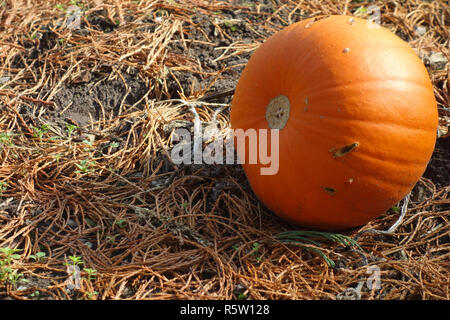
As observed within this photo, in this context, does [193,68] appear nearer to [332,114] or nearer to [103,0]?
[103,0]

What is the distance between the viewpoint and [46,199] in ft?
8.65

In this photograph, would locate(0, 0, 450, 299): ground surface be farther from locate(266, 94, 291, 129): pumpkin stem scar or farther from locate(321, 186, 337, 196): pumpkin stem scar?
locate(266, 94, 291, 129): pumpkin stem scar

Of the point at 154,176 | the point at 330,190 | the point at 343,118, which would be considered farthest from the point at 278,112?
the point at 154,176

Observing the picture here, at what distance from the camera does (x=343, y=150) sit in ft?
6.88

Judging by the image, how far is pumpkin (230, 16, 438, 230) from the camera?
208 centimetres

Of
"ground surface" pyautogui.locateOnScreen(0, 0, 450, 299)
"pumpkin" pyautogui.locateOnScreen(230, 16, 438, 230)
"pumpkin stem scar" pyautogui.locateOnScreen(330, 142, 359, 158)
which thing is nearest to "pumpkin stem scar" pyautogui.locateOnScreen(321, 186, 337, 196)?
"pumpkin" pyautogui.locateOnScreen(230, 16, 438, 230)

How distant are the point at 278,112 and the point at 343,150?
397 millimetres

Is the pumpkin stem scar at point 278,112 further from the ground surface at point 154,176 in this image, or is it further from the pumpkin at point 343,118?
the ground surface at point 154,176

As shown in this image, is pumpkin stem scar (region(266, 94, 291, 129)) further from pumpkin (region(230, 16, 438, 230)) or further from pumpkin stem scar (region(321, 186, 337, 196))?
pumpkin stem scar (region(321, 186, 337, 196))

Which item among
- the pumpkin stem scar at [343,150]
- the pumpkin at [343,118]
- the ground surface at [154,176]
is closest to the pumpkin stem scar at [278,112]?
the pumpkin at [343,118]

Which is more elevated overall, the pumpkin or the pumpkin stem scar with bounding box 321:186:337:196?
the pumpkin

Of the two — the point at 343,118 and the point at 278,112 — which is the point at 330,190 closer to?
the point at 343,118

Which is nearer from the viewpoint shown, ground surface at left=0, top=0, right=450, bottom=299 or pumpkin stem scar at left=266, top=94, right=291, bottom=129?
ground surface at left=0, top=0, right=450, bottom=299

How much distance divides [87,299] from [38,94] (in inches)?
73.9
